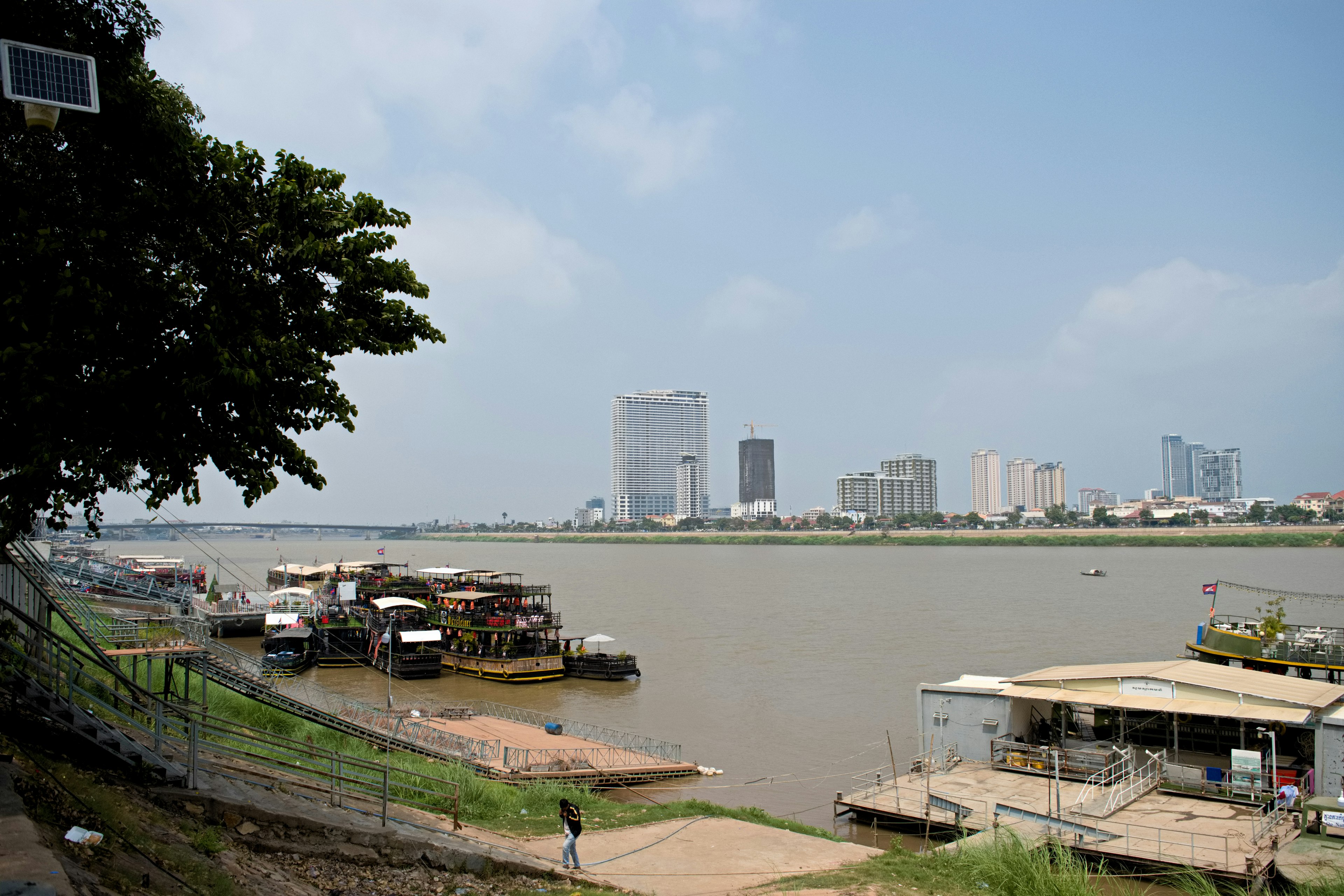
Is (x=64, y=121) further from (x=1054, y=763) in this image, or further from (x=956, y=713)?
(x=956, y=713)

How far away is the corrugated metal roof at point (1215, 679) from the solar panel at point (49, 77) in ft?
69.9

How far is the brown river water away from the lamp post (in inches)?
312

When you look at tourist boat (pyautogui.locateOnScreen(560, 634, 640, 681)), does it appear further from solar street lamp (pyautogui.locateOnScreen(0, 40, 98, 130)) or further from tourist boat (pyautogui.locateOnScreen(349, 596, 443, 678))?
solar street lamp (pyautogui.locateOnScreen(0, 40, 98, 130))

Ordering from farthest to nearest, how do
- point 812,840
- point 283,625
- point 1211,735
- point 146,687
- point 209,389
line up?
point 283,625 < point 146,687 < point 1211,735 < point 812,840 < point 209,389

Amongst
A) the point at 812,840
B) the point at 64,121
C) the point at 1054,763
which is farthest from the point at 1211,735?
the point at 64,121

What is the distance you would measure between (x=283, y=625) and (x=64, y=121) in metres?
45.1

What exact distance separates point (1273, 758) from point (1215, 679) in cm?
267

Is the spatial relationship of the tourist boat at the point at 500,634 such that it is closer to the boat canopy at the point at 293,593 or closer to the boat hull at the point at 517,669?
the boat hull at the point at 517,669

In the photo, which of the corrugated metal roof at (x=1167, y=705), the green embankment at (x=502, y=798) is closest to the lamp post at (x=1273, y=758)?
the corrugated metal roof at (x=1167, y=705)

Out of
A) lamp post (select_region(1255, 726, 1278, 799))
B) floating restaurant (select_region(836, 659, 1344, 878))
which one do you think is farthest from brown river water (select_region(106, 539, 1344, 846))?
lamp post (select_region(1255, 726, 1278, 799))

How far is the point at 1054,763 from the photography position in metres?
19.1

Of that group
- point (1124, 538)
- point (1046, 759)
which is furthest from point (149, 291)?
point (1124, 538)

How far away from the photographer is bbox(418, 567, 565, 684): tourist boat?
41625 millimetres

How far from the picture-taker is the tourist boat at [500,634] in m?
41.6
